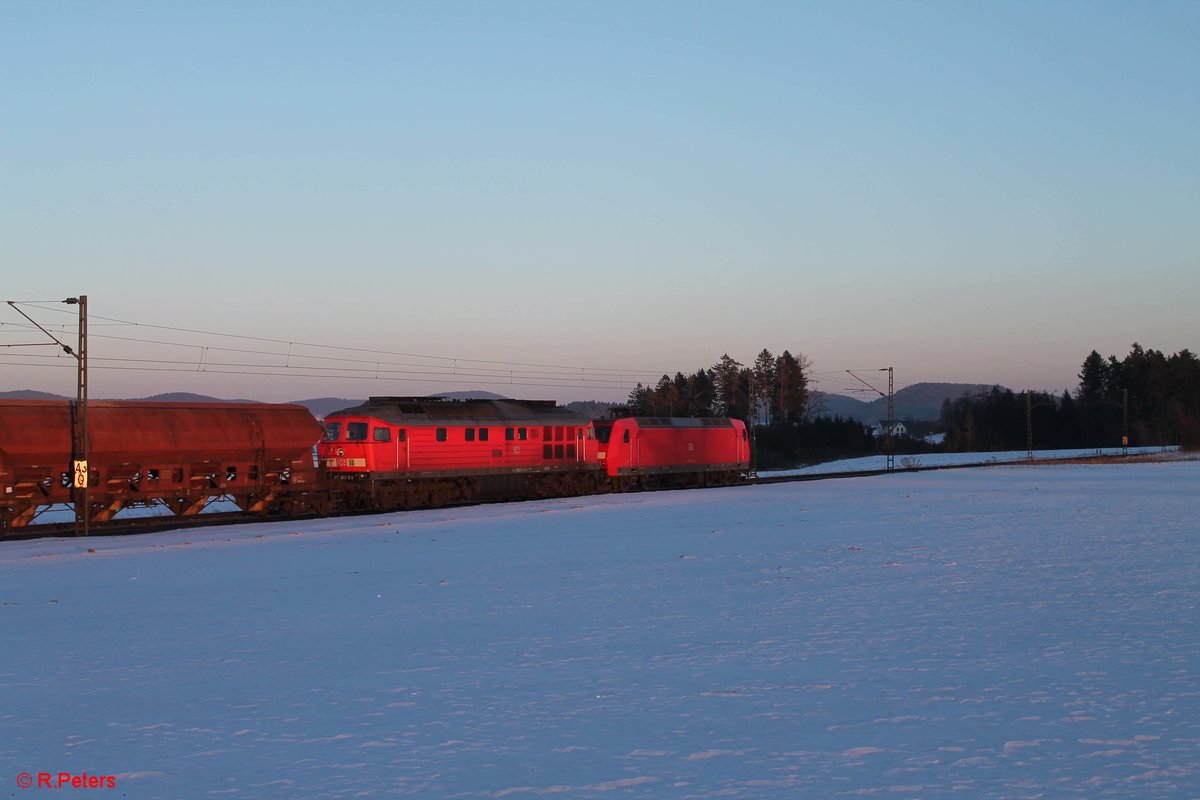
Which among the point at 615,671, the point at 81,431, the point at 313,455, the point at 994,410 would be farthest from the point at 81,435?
the point at 994,410

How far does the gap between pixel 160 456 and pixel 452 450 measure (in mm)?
11978

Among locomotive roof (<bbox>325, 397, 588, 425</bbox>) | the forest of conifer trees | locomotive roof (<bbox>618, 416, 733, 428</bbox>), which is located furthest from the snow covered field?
the forest of conifer trees

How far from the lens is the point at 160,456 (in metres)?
34.1

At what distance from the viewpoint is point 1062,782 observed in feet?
27.0

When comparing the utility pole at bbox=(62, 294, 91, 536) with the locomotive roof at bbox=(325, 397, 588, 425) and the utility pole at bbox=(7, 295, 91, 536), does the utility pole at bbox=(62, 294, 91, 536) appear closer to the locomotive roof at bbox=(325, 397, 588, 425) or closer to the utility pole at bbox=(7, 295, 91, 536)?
the utility pole at bbox=(7, 295, 91, 536)

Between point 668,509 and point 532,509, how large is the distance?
535 cm

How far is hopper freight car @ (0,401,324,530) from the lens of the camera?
103 feet

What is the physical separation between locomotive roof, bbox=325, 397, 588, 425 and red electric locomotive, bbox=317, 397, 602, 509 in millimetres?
46

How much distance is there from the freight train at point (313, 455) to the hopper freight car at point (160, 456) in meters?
0.04

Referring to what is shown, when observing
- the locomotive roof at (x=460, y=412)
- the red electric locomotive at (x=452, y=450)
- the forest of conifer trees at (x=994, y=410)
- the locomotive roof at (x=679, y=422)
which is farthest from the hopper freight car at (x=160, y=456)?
Result: the forest of conifer trees at (x=994, y=410)

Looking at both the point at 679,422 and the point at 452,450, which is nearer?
the point at 452,450

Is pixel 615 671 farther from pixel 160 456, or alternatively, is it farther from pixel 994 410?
pixel 994 410

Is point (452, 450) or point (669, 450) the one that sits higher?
point (452, 450)

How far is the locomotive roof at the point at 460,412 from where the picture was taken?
40.7 metres
